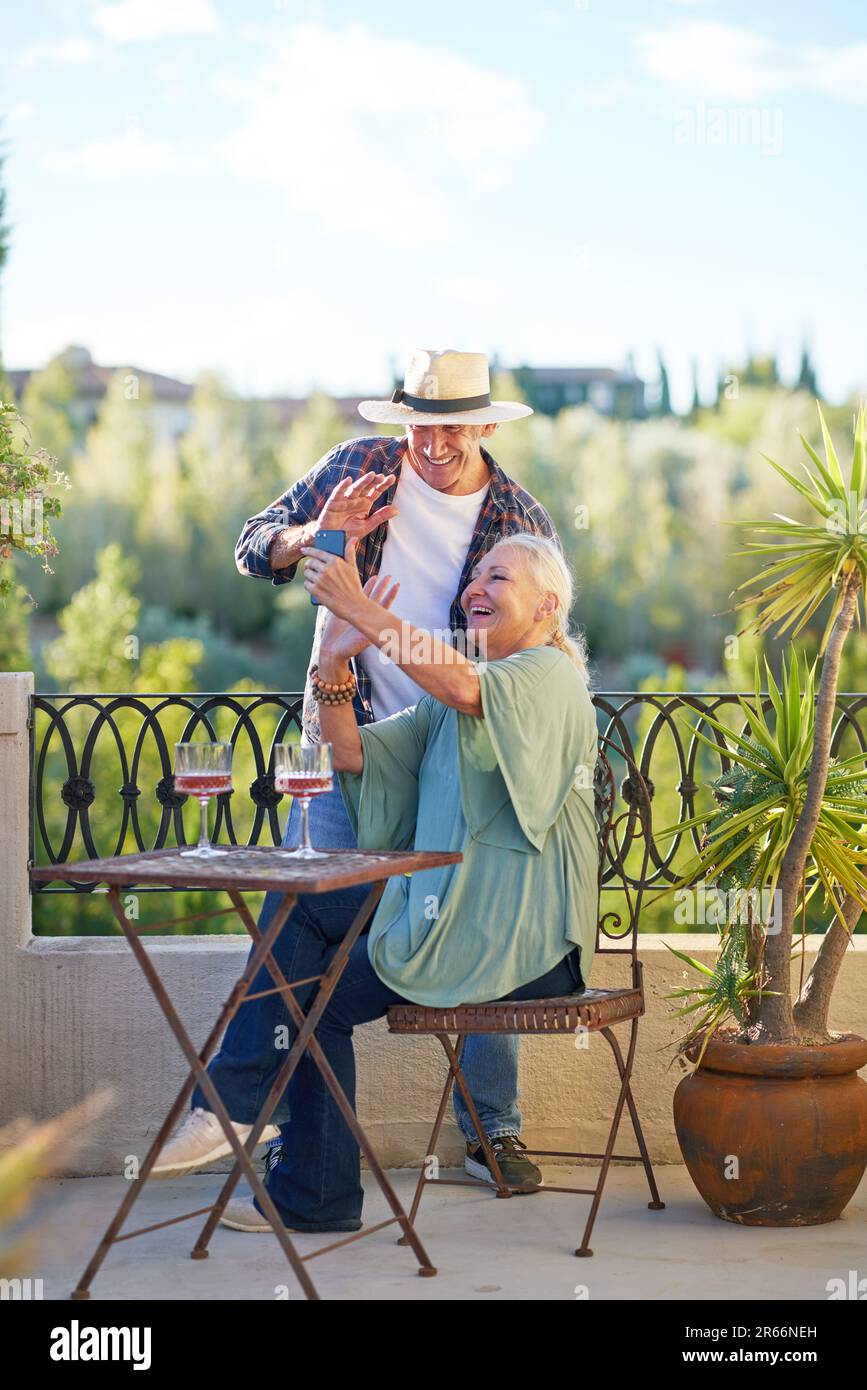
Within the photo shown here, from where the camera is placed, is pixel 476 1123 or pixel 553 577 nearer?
pixel 553 577

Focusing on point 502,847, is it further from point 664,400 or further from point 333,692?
point 664,400

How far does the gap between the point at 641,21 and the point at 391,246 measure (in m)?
8.24

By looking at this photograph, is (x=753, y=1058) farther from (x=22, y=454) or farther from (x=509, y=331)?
(x=509, y=331)

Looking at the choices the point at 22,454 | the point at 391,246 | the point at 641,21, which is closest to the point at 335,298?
the point at 391,246

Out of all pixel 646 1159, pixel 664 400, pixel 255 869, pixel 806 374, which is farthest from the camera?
pixel 664 400

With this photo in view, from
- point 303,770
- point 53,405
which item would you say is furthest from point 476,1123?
point 53,405

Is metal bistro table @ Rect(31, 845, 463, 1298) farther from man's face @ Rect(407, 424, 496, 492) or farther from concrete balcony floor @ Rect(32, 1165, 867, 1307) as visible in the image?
man's face @ Rect(407, 424, 496, 492)

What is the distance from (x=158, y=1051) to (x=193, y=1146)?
103cm

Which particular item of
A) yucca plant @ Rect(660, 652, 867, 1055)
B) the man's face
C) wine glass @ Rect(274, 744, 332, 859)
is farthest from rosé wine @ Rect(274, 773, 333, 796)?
the man's face

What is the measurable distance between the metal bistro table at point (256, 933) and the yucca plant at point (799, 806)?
0.87 meters

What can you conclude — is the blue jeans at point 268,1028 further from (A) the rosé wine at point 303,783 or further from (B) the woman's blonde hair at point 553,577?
(B) the woman's blonde hair at point 553,577

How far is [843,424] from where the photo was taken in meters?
33.8

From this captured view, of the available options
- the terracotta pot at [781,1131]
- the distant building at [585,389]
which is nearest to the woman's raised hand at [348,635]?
the terracotta pot at [781,1131]

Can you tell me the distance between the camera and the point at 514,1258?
10.9ft
